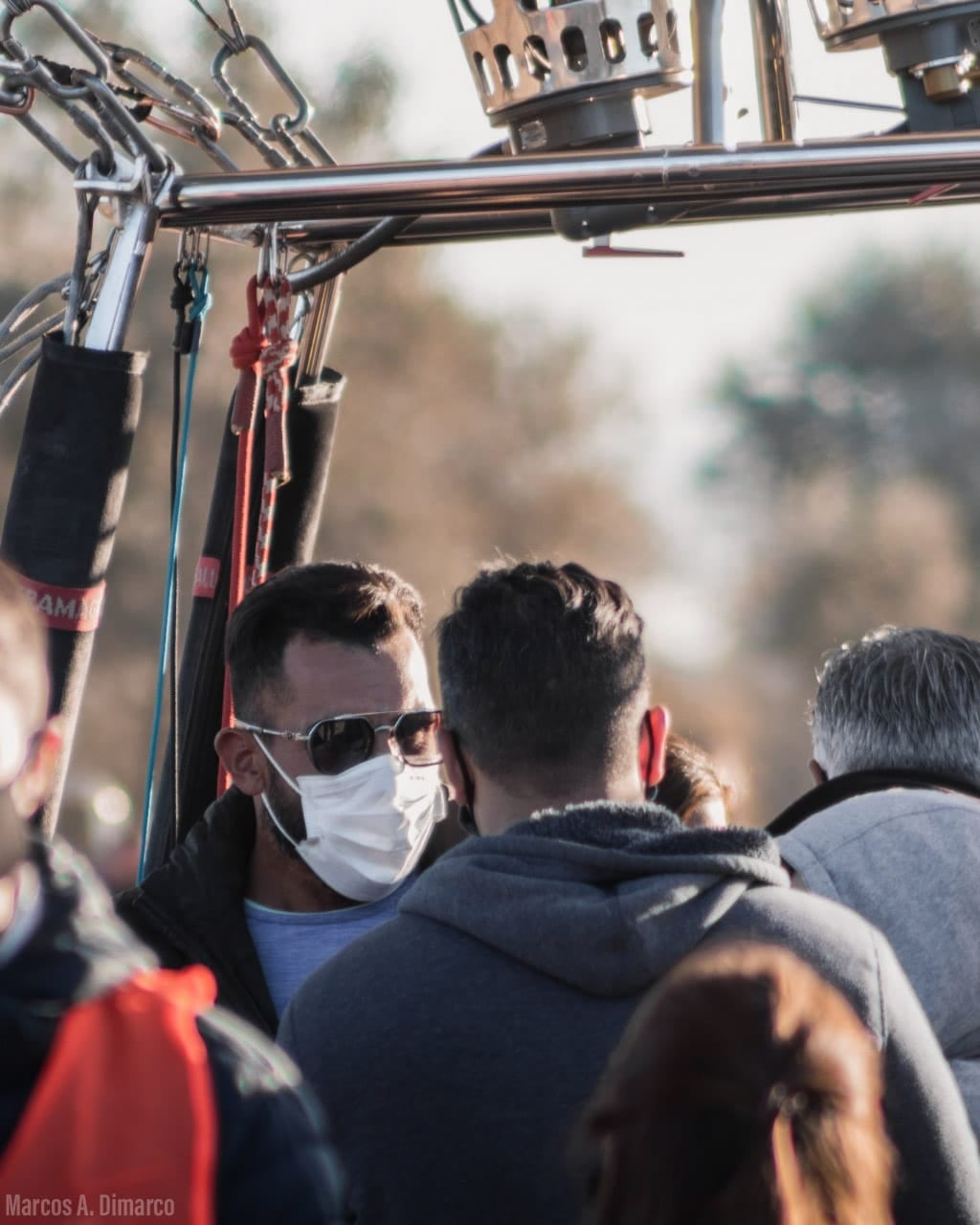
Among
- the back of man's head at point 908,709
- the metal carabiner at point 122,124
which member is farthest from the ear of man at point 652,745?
the metal carabiner at point 122,124

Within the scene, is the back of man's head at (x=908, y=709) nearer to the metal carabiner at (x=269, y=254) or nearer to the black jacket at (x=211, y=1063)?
the metal carabiner at (x=269, y=254)

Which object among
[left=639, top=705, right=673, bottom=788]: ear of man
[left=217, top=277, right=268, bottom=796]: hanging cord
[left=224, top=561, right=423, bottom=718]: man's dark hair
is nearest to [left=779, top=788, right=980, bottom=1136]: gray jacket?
[left=639, top=705, right=673, bottom=788]: ear of man

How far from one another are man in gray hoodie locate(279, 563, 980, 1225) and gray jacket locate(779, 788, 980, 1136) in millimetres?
283

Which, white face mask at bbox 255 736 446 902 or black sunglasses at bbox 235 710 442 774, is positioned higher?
black sunglasses at bbox 235 710 442 774

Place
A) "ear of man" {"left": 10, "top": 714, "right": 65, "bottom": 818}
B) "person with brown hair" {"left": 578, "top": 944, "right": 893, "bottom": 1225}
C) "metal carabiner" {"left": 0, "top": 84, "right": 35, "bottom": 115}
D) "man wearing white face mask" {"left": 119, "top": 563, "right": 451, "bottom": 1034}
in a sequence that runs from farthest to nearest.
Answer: "man wearing white face mask" {"left": 119, "top": 563, "right": 451, "bottom": 1034} < "metal carabiner" {"left": 0, "top": 84, "right": 35, "bottom": 115} < "ear of man" {"left": 10, "top": 714, "right": 65, "bottom": 818} < "person with brown hair" {"left": 578, "top": 944, "right": 893, "bottom": 1225}

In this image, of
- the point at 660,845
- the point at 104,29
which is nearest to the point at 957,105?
the point at 660,845

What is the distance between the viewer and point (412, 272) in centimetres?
1442

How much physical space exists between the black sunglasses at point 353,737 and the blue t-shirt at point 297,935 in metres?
0.18

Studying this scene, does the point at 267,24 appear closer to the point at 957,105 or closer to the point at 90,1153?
the point at 957,105

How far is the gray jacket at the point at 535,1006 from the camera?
1.20m

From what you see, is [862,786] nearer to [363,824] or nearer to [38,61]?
[363,824]

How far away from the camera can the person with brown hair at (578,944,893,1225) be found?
813mm

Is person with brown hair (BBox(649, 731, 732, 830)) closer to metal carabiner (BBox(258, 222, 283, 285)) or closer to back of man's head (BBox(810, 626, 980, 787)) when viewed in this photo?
back of man's head (BBox(810, 626, 980, 787))

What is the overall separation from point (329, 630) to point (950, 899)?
842 mm
